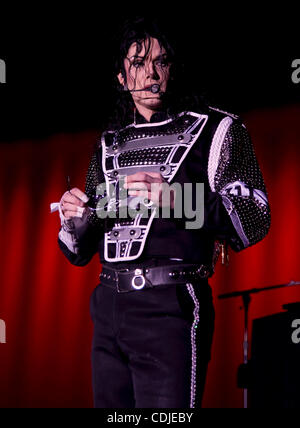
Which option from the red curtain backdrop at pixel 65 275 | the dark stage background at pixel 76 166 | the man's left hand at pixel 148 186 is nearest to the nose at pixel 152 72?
the man's left hand at pixel 148 186

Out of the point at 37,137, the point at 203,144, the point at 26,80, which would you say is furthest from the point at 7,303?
the point at 203,144

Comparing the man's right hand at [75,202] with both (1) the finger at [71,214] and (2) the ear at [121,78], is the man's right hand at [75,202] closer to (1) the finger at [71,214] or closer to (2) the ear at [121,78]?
(1) the finger at [71,214]

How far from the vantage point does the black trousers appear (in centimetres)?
108

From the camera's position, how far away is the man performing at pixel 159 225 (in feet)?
3.65

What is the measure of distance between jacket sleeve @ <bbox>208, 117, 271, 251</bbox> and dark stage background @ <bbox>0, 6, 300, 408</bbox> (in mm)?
1695

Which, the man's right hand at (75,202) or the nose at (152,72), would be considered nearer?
the man's right hand at (75,202)

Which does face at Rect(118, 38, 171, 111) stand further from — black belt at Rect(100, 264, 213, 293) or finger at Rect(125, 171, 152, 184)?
black belt at Rect(100, 264, 213, 293)

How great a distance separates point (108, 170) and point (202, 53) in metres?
2.09

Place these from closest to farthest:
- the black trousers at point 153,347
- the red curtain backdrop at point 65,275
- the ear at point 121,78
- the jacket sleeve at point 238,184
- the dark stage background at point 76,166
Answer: the black trousers at point 153,347 → the jacket sleeve at point 238,184 → the ear at point 121,78 → the dark stage background at point 76,166 → the red curtain backdrop at point 65,275

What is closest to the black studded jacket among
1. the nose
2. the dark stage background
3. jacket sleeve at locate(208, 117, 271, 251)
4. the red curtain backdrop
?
jacket sleeve at locate(208, 117, 271, 251)

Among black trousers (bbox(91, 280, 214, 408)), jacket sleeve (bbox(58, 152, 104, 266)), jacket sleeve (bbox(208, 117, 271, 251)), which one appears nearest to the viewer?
black trousers (bbox(91, 280, 214, 408))

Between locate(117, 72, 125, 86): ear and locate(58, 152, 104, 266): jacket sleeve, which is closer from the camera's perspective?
locate(58, 152, 104, 266): jacket sleeve

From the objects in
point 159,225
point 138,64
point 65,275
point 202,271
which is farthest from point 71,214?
point 65,275

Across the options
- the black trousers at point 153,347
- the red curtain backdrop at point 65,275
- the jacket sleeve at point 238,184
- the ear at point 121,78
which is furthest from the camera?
the red curtain backdrop at point 65,275
